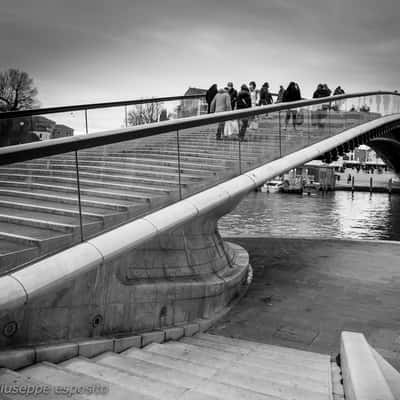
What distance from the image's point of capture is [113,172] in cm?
585

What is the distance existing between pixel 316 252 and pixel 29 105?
1916cm

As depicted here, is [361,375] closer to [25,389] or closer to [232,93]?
[25,389]

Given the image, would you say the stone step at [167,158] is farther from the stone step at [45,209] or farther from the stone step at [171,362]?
the stone step at [171,362]

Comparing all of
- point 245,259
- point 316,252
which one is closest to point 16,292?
point 245,259

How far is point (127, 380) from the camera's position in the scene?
3.58m

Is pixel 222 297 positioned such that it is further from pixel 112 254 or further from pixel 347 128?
pixel 347 128

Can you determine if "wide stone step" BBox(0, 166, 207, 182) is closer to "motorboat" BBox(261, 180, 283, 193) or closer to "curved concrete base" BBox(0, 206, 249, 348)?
A: "curved concrete base" BBox(0, 206, 249, 348)

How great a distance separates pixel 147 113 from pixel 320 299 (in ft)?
24.5

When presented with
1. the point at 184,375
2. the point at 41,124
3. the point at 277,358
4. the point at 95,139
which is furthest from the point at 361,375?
the point at 41,124

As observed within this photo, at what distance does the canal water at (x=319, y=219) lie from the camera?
23.1 meters

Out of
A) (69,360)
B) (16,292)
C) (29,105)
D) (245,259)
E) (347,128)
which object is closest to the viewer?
(16,292)

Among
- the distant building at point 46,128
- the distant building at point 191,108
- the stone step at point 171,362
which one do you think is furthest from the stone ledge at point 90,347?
the distant building at point 191,108

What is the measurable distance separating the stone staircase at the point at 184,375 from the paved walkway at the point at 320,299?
143 centimetres

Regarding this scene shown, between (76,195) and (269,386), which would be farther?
(76,195)
